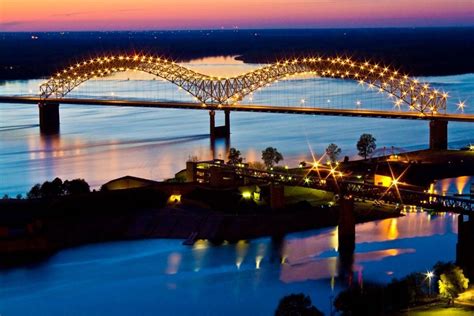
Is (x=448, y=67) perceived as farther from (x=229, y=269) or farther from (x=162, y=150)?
(x=229, y=269)

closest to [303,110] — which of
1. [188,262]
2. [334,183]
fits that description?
[334,183]

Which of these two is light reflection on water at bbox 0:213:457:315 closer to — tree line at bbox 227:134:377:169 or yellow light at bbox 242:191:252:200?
yellow light at bbox 242:191:252:200

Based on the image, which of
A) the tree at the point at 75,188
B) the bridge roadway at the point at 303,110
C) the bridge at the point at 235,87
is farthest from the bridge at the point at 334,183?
the bridge at the point at 235,87

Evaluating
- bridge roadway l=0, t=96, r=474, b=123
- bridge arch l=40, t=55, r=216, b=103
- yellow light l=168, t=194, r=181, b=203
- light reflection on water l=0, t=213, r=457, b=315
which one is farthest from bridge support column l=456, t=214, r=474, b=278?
bridge arch l=40, t=55, r=216, b=103

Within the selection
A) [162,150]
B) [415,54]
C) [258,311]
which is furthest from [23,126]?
[415,54]

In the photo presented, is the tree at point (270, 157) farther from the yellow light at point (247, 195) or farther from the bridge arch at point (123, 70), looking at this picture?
the bridge arch at point (123, 70)

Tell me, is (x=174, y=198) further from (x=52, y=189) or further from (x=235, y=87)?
(x=235, y=87)
